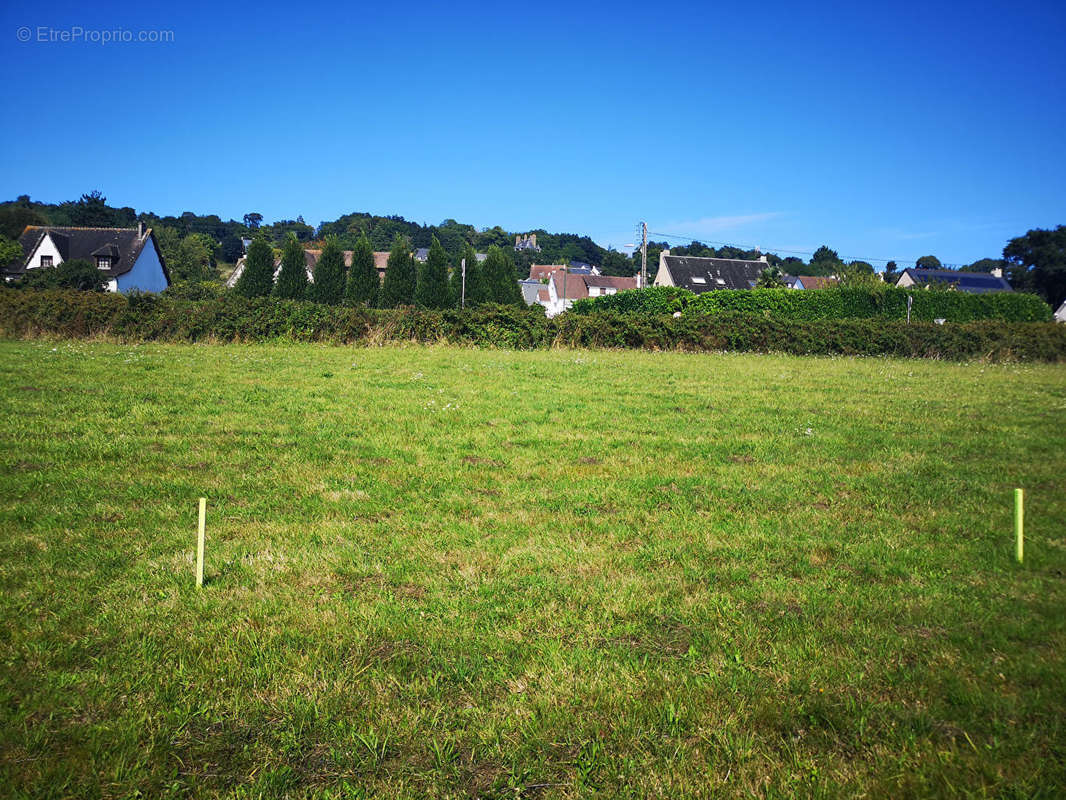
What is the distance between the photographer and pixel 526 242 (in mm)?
169250

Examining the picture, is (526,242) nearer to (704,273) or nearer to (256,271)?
(704,273)

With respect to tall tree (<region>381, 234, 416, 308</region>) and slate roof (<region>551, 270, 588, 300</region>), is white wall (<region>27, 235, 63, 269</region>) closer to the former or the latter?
tall tree (<region>381, 234, 416, 308</region>)

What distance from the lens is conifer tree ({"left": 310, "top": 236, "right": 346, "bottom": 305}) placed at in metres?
35.3

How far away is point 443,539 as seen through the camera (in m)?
4.63

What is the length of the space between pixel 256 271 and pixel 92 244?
92.8 feet

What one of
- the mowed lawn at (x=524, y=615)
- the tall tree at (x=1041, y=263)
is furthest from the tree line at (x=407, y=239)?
the mowed lawn at (x=524, y=615)

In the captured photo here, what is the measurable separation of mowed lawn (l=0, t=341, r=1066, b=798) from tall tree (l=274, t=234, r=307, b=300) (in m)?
28.2

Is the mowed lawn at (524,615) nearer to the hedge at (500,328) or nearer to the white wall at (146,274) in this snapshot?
the hedge at (500,328)

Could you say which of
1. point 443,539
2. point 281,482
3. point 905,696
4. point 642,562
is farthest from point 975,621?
point 281,482

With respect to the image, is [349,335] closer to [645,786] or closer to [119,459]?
[119,459]

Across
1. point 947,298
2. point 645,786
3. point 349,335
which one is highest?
point 947,298

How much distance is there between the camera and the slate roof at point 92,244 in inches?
2013

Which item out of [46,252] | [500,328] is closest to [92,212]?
[46,252]

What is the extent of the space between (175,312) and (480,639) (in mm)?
21882
